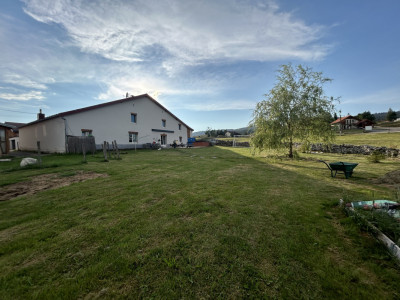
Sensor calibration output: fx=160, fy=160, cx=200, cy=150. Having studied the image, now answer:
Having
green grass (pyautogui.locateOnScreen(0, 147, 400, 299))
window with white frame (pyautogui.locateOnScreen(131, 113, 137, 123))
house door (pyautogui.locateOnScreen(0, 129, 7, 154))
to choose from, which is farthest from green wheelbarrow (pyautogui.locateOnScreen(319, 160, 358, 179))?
house door (pyautogui.locateOnScreen(0, 129, 7, 154))

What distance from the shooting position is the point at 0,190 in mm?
5293

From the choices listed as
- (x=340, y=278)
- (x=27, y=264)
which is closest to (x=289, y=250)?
(x=340, y=278)

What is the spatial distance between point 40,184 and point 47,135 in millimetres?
18543

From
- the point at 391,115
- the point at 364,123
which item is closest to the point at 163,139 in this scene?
the point at 364,123

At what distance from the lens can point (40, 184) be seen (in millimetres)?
5957

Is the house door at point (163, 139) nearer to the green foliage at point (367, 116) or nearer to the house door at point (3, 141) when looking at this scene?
the house door at point (3, 141)

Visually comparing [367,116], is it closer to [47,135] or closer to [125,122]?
[125,122]

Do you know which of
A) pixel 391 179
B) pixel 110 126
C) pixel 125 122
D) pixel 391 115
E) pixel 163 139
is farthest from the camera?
pixel 391 115

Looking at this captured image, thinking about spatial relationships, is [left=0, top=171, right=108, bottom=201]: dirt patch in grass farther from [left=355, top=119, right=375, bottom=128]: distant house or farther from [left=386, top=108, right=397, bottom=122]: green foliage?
[left=386, top=108, right=397, bottom=122]: green foliage

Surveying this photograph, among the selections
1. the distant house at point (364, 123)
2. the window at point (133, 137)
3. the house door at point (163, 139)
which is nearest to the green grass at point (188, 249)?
the window at point (133, 137)

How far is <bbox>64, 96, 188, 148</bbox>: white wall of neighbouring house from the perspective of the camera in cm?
1869

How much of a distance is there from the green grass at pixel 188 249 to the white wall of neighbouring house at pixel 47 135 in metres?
16.7

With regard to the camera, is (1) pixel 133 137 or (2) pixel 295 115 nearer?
(2) pixel 295 115

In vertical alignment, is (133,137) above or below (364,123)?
below
